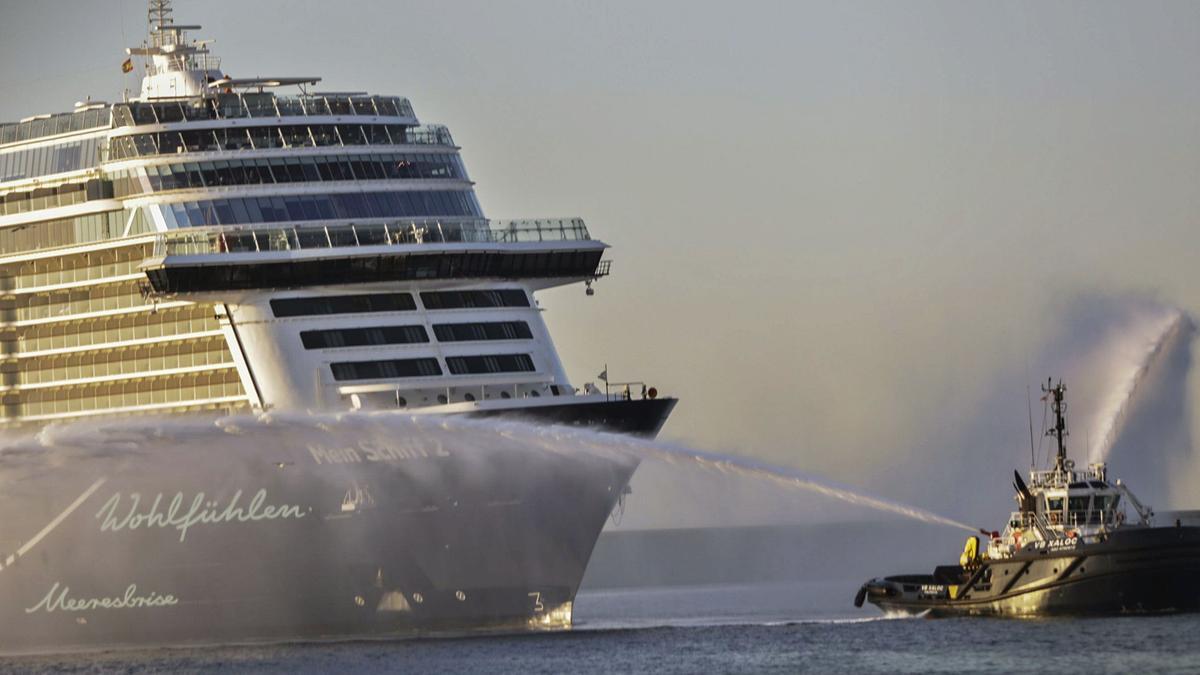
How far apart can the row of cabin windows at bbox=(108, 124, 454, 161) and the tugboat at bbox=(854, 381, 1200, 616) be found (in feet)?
77.1

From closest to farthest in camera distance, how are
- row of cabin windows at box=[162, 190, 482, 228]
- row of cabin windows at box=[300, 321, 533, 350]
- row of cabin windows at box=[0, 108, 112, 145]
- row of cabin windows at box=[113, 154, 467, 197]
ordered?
row of cabin windows at box=[300, 321, 533, 350] → row of cabin windows at box=[162, 190, 482, 228] → row of cabin windows at box=[113, 154, 467, 197] → row of cabin windows at box=[0, 108, 112, 145]

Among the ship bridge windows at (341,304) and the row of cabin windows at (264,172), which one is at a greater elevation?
the row of cabin windows at (264,172)

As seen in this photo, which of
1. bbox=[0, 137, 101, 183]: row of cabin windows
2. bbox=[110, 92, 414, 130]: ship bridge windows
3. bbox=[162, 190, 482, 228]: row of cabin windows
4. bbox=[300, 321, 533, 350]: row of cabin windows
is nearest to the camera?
bbox=[300, 321, 533, 350]: row of cabin windows

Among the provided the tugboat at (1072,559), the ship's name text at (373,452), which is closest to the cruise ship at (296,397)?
the ship's name text at (373,452)

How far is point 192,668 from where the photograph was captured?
71.9m

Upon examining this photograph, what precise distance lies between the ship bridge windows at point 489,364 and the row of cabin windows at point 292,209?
18.2 feet

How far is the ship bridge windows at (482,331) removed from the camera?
8144 cm

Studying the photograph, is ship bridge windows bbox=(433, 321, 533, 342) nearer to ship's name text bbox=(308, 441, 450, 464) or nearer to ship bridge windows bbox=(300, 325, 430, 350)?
ship bridge windows bbox=(300, 325, 430, 350)

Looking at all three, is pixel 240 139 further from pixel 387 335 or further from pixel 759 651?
pixel 759 651

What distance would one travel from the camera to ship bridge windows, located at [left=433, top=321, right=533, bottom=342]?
81.4 metres

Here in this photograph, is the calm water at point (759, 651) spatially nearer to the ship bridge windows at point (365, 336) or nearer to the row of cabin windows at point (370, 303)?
the ship bridge windows at point (365, 336)

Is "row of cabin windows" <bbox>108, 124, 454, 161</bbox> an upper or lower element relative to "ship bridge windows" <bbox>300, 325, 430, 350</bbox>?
upper

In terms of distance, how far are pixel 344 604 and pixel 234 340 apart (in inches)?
348

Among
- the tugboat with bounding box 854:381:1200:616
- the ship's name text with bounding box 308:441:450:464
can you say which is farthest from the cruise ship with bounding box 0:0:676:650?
the tugboat with bounding box 854:381:1200:616
